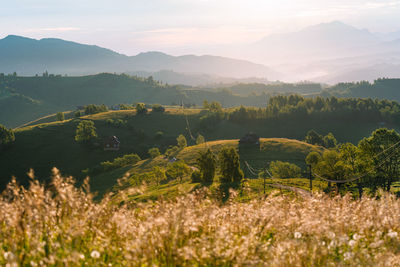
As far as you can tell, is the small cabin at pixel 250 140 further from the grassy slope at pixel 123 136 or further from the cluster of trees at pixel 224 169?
the cluster of trees at pixel 224 169

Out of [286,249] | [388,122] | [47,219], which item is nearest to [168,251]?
→ [286,249]

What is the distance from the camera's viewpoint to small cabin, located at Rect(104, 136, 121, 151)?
5281 inches

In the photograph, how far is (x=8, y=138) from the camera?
405ft

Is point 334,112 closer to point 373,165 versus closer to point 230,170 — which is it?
point 230,170

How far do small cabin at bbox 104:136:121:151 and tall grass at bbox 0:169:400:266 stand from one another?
432ft

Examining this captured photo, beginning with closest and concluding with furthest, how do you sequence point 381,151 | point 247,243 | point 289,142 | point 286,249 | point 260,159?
point 247,243 → point 286,249 → point 381,151 → point 260,159 → point 289,142

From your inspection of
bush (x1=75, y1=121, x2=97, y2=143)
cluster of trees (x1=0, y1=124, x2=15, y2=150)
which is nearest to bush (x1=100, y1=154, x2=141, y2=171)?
bush (x1=75, y1=121, x2=97, y2=143)

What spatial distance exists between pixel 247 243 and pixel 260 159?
340 feet

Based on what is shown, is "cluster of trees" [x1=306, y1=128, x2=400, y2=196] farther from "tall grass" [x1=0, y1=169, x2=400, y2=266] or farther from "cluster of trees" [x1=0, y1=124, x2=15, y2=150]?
"cluster of trees" [x1=0, y1=124, x2=15, y2=150]

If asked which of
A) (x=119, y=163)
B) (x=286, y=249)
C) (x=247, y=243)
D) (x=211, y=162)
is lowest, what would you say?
(x=119, y=163)

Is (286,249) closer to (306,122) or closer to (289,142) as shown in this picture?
(289,142)

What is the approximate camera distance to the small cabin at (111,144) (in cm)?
13412

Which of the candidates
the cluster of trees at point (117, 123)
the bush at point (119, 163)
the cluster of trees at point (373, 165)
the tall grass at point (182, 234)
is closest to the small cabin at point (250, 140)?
the bush at point (119, 163)

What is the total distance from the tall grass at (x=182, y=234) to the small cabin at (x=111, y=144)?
432 feet
